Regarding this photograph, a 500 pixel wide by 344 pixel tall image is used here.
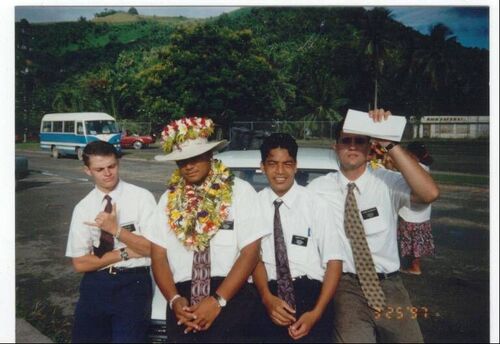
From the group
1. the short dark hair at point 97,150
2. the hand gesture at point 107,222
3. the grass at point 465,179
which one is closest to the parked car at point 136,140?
the short dark hair at point 97,150

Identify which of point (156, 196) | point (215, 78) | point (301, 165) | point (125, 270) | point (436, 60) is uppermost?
point (436, 60)

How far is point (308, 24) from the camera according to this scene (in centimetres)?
316

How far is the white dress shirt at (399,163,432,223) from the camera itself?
8.09ft

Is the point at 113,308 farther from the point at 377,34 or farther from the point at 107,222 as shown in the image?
the point at 377,34

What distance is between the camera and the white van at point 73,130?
3.23 m

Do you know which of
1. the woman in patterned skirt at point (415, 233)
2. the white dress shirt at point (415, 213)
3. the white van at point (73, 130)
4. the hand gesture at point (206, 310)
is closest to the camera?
the hand gesture at point (206, 310)

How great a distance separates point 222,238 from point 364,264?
0.86 m

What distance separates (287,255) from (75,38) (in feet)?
7.90

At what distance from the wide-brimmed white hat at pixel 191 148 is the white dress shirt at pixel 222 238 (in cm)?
28

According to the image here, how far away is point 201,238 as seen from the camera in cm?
236

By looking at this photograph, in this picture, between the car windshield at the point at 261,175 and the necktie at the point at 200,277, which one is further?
the car windshield at the point at 261,175

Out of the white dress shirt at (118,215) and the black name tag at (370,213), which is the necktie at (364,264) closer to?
the black name tag at (370,213)

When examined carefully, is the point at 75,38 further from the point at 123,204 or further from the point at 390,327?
the point at 390,327

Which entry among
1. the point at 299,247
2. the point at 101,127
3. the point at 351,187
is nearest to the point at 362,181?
the point at 351,187
